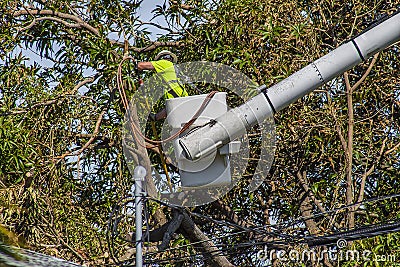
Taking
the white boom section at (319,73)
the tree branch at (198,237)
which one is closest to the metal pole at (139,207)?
the white boom section at (319,73)

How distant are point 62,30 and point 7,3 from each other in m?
0.65

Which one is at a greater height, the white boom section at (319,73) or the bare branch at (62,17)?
the bare branch at (62,17)

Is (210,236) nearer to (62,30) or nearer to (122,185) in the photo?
(122,185)

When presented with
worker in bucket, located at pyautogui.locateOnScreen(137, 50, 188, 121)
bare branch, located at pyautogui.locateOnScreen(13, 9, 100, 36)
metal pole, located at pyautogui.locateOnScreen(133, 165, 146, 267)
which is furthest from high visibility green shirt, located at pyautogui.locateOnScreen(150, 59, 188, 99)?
bare branch, located at pyautogui.locateOnScreen(13, 9, 100, 36)

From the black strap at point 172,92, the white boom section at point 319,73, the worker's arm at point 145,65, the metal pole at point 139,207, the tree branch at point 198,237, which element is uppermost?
the worker's arm at point 145,65

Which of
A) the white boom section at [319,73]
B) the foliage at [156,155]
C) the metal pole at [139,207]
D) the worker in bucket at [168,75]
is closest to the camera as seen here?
the white boom section at [319,73]

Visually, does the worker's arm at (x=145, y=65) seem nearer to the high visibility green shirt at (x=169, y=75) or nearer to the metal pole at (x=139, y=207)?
the high visibility green shirt at (x=169, y=75)

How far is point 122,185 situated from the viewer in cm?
712

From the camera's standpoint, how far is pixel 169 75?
5469 mm

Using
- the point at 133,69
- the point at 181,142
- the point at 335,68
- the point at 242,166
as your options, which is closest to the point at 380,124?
the point at 242,166

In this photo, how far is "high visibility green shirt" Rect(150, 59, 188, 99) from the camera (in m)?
5.45

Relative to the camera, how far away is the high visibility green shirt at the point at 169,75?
5.45 m

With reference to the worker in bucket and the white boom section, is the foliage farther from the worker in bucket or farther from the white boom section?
the white boom section

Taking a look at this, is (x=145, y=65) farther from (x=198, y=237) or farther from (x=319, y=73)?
(x=198, y=237)
